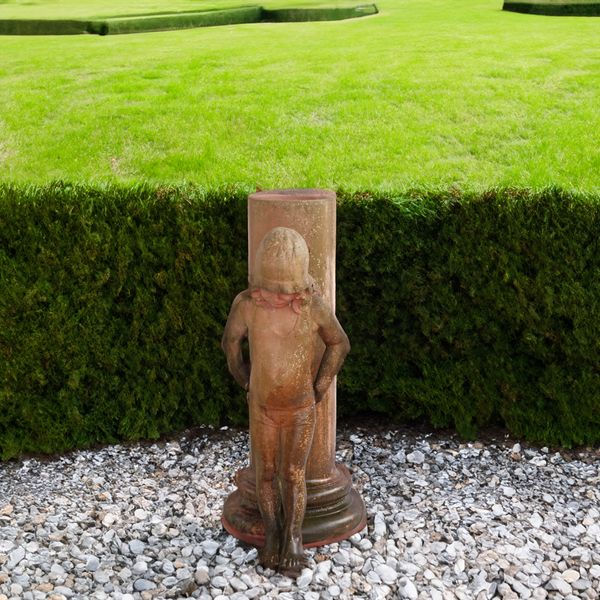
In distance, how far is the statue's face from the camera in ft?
13.4

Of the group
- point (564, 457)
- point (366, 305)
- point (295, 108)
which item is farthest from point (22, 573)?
point (295, 108)

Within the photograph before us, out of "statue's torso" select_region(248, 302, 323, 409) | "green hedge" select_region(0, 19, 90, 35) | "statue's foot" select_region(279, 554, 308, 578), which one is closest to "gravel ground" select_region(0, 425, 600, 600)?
"statue's foot" select_region(279, 554, 308, 578)

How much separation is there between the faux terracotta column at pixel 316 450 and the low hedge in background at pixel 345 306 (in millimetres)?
1425

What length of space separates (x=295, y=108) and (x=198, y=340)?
6.27 meters

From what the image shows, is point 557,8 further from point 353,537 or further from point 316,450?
point 353,537

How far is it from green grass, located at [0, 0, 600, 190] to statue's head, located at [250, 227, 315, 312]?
3077 millimetres

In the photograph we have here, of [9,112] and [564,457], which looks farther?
[9,112]

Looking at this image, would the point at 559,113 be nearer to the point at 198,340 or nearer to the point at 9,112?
the point at 198,340

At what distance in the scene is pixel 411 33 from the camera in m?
16.9

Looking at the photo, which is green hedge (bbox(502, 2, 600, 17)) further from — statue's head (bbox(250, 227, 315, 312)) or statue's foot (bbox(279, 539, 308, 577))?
statue's foot (bbox(279, 539, 308, 577))

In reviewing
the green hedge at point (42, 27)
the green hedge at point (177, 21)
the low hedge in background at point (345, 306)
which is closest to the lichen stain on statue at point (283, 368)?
the low hedge in background at point (345, 306)

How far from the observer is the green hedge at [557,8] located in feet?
62.0

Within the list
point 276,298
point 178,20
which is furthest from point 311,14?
point 276,298

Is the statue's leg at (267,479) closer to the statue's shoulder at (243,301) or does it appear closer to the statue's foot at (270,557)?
the statue's foot at (270,557)
